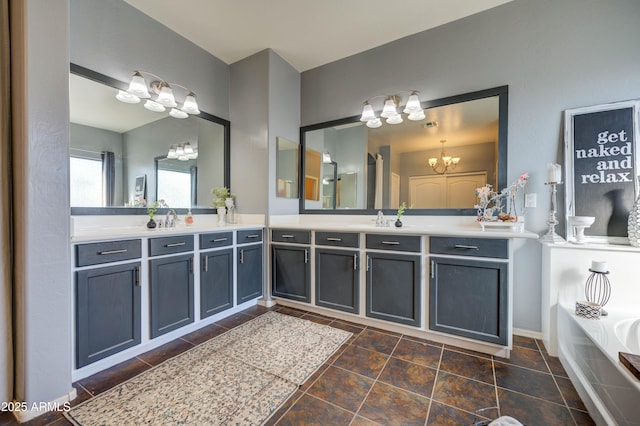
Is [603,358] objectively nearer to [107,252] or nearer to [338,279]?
[338,279]

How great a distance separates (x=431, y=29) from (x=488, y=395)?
3.17 meters

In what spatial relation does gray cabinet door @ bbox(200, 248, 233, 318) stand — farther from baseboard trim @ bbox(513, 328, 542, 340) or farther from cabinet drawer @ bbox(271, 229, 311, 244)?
baseboard trim @ bbox(513, 328, 542, 340)

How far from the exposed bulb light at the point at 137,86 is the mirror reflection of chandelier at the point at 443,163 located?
2810 millimetres

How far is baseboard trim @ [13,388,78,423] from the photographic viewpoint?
133 centimetres

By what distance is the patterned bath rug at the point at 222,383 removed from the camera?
136 cm

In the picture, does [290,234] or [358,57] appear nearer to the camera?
[290,234]

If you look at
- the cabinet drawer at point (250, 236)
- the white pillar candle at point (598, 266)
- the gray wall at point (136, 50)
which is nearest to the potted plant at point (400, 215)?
the white pillar candle at point (598, 266)

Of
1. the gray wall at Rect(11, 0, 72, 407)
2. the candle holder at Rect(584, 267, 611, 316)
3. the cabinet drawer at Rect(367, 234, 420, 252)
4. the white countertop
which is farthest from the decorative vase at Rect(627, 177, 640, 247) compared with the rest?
the gray wall at Rect(11, 0, 72, 407)

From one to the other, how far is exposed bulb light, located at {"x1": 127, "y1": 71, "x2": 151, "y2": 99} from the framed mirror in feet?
4.39

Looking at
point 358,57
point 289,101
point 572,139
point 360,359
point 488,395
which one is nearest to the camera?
point 488,395

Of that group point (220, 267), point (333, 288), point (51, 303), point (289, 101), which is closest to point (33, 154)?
point (51, 303)

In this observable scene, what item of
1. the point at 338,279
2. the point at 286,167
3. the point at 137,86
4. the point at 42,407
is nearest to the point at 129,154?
the point at 137,86

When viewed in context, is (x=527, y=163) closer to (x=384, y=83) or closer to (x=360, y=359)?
(x=384, y=83)

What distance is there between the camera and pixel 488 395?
4.99 ft
